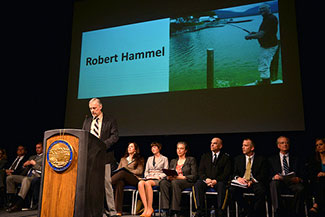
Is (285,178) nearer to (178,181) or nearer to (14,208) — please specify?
(178,181)

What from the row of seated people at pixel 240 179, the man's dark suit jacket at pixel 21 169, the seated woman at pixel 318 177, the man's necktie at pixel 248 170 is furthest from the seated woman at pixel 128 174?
the seated woman at pixel 318 177

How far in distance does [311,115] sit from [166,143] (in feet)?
7.48

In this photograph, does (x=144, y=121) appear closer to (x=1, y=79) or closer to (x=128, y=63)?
(x=128, y=63)

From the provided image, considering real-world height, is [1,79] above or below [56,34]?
below

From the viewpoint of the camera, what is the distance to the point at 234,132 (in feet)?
14.6

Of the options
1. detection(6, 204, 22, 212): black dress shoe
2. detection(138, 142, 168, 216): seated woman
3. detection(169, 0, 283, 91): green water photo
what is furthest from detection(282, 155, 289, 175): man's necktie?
detection(6, 204, 22, 212): black dress shoe

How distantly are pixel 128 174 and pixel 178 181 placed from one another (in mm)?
763

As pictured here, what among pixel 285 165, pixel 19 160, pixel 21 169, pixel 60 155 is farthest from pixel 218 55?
pixel 19 160

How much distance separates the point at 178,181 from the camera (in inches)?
162

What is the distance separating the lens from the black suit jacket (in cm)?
390

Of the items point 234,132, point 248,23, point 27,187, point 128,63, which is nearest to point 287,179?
point 234,132

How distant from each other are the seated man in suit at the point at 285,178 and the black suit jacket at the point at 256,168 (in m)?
0.13

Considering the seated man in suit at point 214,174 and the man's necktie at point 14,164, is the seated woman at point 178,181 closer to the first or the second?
the seated man in suit at point 214,174

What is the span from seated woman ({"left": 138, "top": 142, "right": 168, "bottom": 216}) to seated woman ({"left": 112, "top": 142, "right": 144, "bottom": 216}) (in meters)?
0.14
